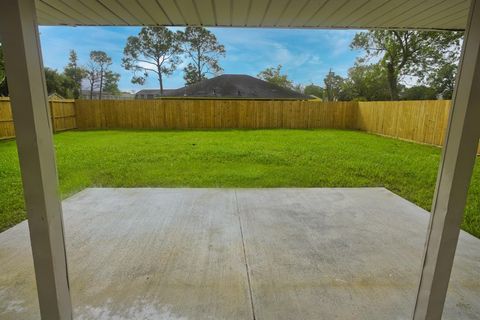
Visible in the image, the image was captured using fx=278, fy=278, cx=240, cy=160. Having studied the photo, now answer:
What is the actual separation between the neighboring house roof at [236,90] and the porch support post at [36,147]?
57.0ft

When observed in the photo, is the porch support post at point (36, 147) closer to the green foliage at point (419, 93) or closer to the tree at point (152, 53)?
the green foliage at point (419, 93)

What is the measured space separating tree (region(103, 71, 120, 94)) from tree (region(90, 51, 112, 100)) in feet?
1.19

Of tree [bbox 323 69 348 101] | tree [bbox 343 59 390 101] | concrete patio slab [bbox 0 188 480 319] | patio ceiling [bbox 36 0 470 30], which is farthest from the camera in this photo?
tree [bbox 323 69 348 101]

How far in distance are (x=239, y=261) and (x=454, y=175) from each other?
163 centimetres

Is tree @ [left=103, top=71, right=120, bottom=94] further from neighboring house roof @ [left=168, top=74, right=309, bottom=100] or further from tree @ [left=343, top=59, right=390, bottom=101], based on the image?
tree @ [left=343, top=59, right=390, bottom=101]

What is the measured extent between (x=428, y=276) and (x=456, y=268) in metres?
1.26

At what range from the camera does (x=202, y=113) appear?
1347cm

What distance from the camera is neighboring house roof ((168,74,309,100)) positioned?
720 inches

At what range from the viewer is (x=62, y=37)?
28125 mm

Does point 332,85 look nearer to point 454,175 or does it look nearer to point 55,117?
point 55,117

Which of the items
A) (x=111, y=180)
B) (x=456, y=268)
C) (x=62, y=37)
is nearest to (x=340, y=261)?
(x=456, y=268)

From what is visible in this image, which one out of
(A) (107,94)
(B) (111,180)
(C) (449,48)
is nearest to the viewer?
(B) (111,180)

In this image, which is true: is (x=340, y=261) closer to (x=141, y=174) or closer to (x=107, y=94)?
(x=141, y=174)

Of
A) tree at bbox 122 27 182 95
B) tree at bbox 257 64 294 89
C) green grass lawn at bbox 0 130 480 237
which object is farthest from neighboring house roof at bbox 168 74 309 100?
tree at bbox 257 64 294 89
